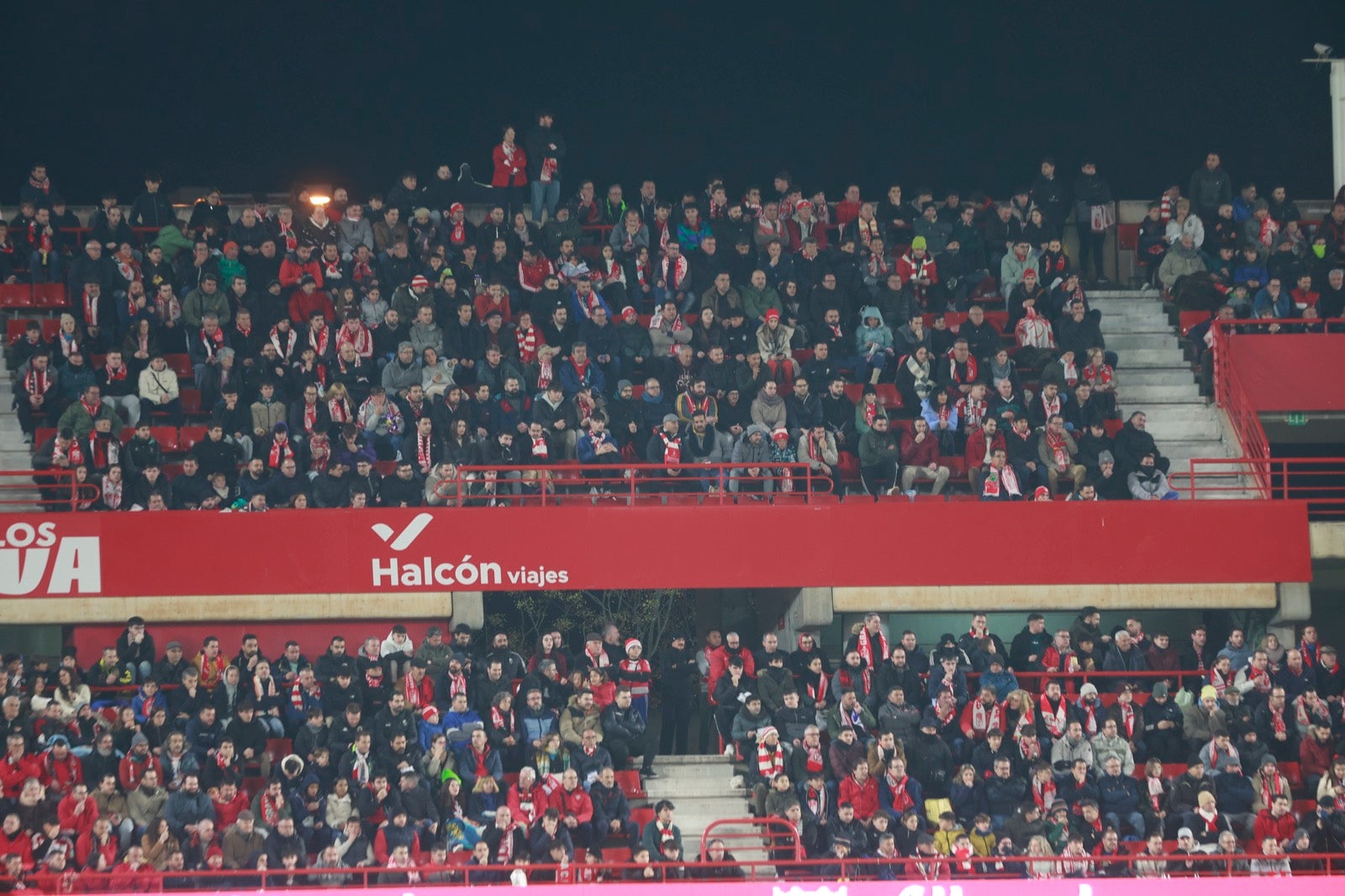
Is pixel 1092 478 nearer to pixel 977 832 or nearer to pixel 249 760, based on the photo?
pixel 977 832

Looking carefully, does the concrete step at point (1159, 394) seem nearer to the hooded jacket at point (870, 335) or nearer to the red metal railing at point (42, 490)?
the hooded jacket at point (870, 335)

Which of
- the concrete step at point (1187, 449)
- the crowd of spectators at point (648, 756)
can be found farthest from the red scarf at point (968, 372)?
the crowd of spectators at point (648, 756)

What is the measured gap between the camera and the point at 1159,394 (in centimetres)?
2338

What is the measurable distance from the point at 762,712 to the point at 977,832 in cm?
237

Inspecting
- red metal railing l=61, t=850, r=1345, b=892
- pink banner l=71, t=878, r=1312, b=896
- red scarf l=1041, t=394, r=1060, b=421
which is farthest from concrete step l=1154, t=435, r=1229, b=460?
pink banner l=71, t=878, r=1312, b=896

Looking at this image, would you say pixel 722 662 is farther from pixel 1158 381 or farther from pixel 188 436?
pixel 1158 381

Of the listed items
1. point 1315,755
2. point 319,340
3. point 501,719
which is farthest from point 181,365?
point 1315,755

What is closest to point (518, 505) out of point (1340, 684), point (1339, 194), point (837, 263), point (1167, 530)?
point (837, 263)

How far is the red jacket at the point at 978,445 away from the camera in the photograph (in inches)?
845

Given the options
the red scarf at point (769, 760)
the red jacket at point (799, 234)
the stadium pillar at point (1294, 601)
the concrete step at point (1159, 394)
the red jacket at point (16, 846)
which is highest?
the red jacket at point (799, 234)

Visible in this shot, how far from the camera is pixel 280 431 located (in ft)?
69.3

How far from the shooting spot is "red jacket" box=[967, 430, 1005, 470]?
70.4 feet

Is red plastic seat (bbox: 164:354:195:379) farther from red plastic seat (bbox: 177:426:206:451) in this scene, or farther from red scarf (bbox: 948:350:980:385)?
red scarf (bbox: 948:350:980:385)

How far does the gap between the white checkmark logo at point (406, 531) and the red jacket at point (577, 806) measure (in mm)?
3614
